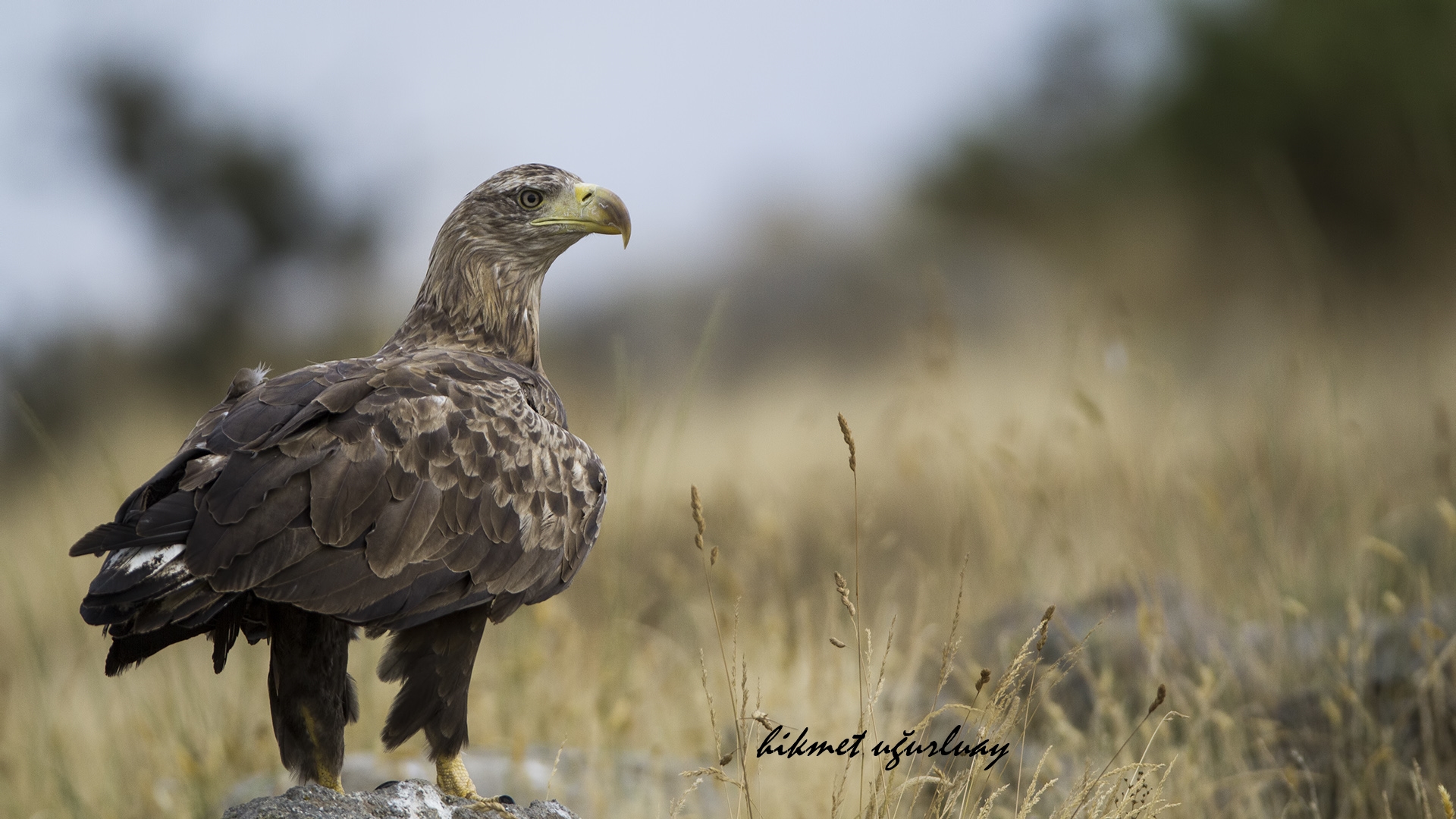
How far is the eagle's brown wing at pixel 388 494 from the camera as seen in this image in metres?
2.95

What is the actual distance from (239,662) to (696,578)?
3.93 meters

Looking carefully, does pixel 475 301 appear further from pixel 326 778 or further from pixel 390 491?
pixel 326 778

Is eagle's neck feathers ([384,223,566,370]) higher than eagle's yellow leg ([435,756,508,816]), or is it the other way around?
eagle's neck feathers ([384,223,566,370])

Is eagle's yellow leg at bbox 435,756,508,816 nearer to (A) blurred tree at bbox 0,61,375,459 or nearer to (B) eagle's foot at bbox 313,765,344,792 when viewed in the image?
(B) eagle's foot at bbox 313,765,344,792

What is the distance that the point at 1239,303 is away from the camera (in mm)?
18062

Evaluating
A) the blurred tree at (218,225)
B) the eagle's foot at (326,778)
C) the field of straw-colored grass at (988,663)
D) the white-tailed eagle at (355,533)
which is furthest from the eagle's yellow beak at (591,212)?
the blurred tree at (218,225)

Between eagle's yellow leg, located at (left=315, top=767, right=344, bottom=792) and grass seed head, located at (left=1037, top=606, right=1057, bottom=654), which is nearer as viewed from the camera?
grass seed head, located at (left=1037, top=606, right=1057, bottom=654)

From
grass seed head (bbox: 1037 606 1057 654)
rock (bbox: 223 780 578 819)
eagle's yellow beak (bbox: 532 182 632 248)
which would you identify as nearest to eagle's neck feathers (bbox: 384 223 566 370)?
eagle's yellow beak (bbox: 532 182 632 248)

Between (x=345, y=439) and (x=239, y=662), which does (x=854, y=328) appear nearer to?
(x=239, y=662)

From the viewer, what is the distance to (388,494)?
317cm

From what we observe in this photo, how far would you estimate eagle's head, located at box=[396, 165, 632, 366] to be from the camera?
4.21 m

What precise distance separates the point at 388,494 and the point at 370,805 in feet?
2.46

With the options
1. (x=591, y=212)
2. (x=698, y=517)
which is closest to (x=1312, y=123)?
(x=591, y=212)

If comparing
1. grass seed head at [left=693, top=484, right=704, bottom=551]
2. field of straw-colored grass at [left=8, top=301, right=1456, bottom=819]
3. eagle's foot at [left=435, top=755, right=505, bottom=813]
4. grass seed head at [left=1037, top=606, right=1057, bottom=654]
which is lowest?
field of straw-colored grass at [left=8, top=301, right=1456, bottom=819]
